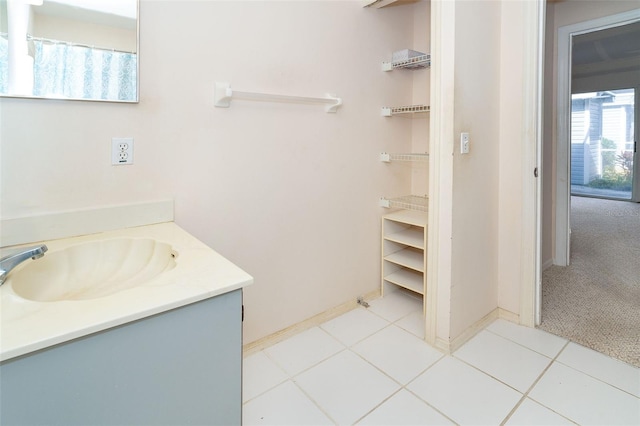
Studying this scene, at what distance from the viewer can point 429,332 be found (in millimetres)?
1922

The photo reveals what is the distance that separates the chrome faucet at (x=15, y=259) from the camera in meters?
0.90

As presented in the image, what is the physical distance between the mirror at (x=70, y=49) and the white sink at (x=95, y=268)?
21.8 inches

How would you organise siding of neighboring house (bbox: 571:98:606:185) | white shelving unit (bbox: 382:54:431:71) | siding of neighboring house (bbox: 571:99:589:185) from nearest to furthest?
white shelving unit (bbox: 382:54:431:71), siding of neighboring house (bbox: 571:98:606:185), siding of neighboring house (bbox: 571:99:589:185)

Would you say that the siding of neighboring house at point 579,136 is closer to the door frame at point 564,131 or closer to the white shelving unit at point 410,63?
the door frame at point 564,131

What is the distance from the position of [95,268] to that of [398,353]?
1448 millimetres

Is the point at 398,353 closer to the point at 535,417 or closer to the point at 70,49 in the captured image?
the point at 535,417

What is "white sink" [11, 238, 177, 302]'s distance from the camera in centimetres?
106

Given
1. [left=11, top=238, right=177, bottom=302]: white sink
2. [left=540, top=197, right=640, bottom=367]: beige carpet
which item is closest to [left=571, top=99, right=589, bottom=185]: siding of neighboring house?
[left=540, top=197, right=640, bottom=367]: beige carpet

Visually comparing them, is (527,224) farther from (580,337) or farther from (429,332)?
(429,332)

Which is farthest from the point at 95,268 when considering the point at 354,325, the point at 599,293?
the point at 599,293

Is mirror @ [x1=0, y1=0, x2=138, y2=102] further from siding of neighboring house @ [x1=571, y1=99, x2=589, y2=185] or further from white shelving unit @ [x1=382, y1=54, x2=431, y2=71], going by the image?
siding of neighboring house @ [x1=571, y1=99, x2=589, y2=185]

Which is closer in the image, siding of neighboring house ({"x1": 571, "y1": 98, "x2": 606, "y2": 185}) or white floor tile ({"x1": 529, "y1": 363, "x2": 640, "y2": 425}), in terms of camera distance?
white floor tile ({"x1": 529, "y1": 363, "x2": 640, "y2": 425})

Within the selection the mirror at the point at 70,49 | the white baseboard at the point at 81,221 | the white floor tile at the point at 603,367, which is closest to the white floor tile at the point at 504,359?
the white floor tile at the point at 603,367

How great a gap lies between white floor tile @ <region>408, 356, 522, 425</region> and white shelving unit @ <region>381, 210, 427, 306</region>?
66 cm
